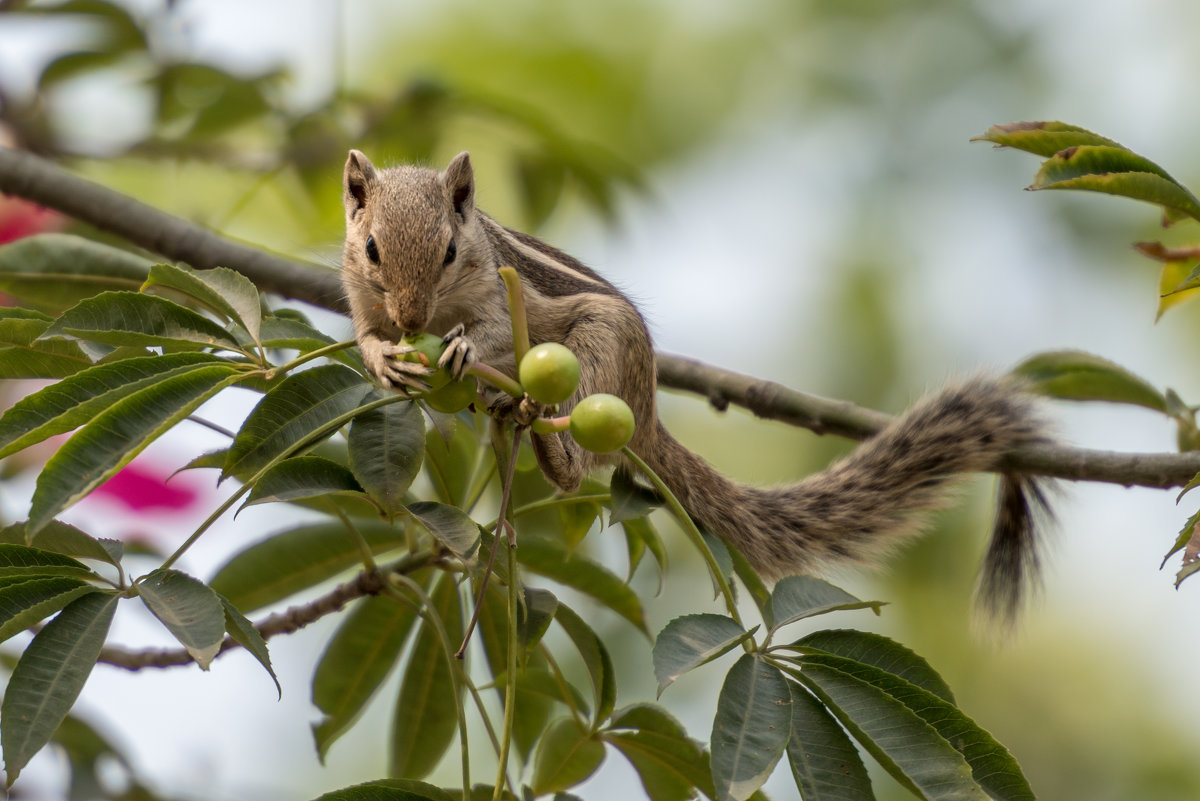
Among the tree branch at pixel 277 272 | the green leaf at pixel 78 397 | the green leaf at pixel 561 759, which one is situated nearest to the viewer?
the green leaf at pixel 78 397

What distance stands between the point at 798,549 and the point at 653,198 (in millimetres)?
952

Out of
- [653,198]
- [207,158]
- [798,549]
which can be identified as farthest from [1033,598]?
[207,158]

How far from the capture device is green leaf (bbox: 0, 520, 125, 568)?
1.16 meters

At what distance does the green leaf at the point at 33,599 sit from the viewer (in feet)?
3.29

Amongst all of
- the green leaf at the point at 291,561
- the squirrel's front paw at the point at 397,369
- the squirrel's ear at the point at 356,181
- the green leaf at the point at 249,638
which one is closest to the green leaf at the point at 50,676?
the green leaf at the point at 249,638

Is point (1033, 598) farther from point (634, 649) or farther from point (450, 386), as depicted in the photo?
point (634, 649)

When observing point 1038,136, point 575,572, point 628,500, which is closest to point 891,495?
point 575,572

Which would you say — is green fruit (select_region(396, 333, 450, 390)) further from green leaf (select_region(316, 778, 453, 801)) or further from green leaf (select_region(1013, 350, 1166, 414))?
green leaf (select_region(1013, 350, 1166, 414))

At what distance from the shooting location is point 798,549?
2.07 m

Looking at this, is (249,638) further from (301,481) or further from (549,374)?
(549,374)

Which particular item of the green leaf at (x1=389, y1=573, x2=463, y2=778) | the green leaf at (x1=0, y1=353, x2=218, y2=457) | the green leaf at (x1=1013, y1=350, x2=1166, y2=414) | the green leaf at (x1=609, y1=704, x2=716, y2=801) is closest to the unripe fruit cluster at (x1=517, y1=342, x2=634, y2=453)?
the green leaf at (x1=0, y1=353, x2=218, y2=457)

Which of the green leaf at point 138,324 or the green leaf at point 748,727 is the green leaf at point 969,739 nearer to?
the green leaf at point 748,727

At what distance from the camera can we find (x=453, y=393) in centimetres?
129

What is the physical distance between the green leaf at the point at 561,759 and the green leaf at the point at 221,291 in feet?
2.31
